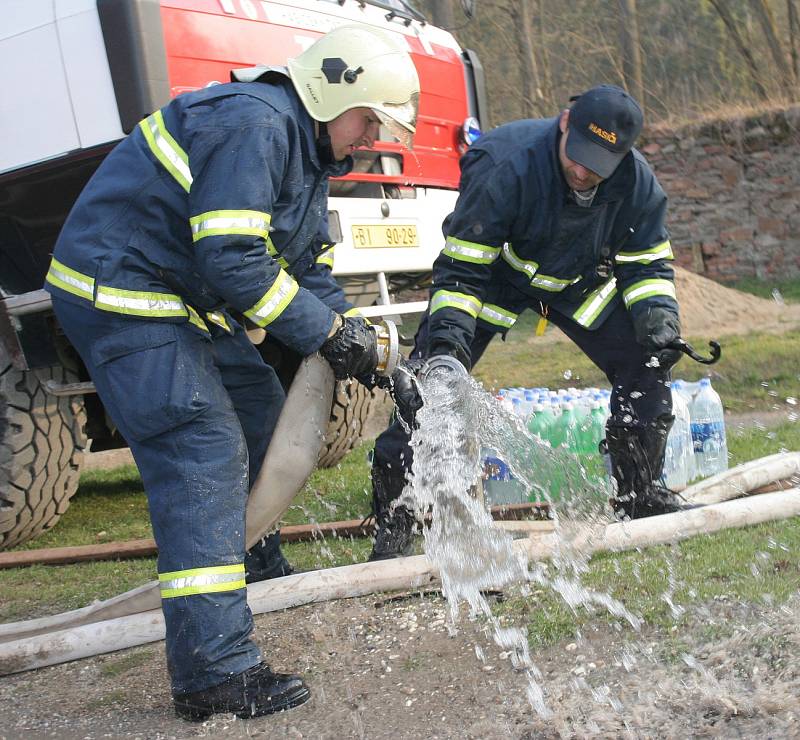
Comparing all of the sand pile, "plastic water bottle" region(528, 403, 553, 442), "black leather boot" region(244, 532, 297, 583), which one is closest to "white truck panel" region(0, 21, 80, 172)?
"black leather boot" region(244, 532, 297, 583)

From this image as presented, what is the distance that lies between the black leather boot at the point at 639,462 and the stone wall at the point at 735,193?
10.7 m

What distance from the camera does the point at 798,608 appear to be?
3096 mm

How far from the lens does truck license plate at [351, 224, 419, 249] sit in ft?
17.7

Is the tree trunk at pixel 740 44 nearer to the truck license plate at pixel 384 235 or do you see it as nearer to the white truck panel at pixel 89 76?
the truck license plate at pixel 384 235

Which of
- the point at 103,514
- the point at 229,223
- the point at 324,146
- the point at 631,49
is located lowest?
the point at 103,514

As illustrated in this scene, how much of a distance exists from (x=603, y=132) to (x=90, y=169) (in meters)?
2.37

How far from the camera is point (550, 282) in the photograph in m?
4.41

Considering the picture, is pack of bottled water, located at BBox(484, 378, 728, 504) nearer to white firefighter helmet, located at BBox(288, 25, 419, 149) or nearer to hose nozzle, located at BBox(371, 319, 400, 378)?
hose nozzle, located at BBox(371, 319, 400, 378)

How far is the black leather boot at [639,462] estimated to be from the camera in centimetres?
454

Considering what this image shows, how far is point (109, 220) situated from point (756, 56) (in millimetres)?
15950

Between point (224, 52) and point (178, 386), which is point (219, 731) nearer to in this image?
point (178, 386)

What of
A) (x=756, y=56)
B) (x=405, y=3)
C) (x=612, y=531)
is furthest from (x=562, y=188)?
(x=756, y=56)

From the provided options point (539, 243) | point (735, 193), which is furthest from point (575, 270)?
point (735, 193)

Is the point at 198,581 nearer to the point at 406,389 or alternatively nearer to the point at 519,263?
the point at 406,389
